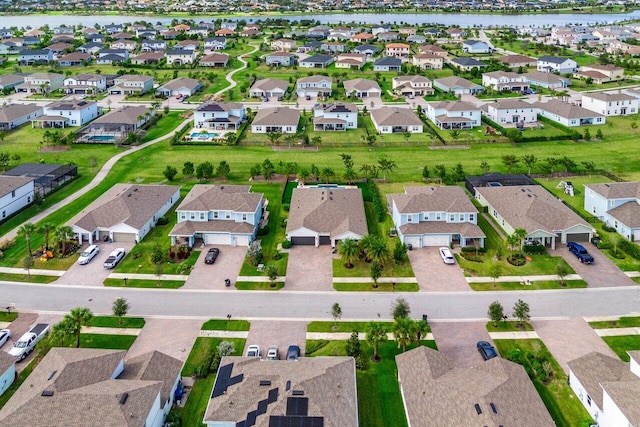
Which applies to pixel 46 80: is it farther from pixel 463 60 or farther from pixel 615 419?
pixel 615 419

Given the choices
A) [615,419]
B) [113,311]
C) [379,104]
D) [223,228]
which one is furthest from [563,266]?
[379,104]

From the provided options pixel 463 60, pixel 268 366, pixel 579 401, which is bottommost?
pixel 579 401

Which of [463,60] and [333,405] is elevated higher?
[463,60]

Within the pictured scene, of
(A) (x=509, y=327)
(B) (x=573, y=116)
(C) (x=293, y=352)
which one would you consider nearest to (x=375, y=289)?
(A) (x=509, y=327)

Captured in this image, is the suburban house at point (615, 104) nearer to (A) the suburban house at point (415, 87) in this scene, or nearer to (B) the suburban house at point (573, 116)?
(B) the suburban house at point (573, 116)

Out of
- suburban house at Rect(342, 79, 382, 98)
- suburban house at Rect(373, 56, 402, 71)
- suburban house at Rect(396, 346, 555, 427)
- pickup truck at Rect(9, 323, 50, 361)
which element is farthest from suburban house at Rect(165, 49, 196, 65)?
suburban house at Rect(396, 346, 555, 427)

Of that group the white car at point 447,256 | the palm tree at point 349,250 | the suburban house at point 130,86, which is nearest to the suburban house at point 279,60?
the suburban house at point 130,86
